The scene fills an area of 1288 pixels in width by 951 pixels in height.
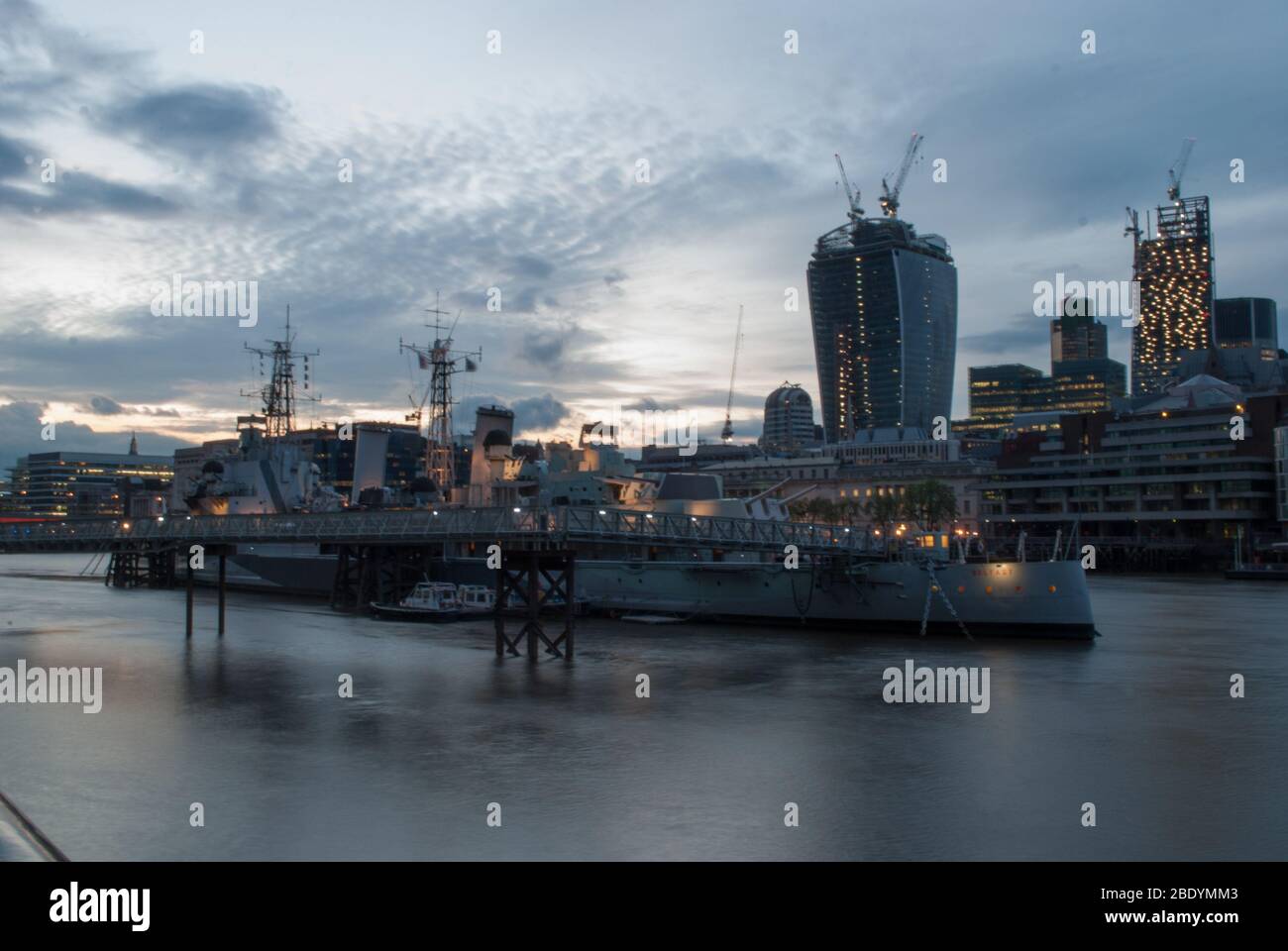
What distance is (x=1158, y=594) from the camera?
261 feet

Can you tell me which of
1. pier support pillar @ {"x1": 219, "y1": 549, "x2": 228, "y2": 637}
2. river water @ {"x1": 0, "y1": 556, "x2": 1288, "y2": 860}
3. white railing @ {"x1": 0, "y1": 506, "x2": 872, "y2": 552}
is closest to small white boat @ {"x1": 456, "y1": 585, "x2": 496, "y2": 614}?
white railing @ {"x1": 0, "y1": 506, "x2": 872, "y2": 552}

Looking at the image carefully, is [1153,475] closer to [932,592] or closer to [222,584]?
[932,592]

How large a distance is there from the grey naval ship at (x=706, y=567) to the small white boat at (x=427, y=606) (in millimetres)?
5797

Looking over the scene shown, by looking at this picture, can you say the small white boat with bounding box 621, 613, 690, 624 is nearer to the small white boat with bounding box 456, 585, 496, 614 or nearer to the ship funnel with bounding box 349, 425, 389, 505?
the small white boat with bounding box 456, 585, 496, 614

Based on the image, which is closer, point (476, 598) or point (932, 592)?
point (932, 592)

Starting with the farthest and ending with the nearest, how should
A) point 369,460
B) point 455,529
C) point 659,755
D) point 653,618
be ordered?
point 369,460 < point 653,618 < point 455,529 < point 659,755

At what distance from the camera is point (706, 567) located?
183ft

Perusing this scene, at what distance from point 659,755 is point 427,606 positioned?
124 ft

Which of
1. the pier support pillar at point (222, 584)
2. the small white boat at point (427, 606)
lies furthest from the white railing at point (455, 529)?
the small white boat at point (427, 606)

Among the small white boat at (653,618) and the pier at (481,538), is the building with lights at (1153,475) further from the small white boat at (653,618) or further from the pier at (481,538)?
the pier at (481,538)

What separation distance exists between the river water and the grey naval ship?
2538 mm

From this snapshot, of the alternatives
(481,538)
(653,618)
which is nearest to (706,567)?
(653,618)

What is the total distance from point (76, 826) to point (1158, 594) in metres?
77.7
